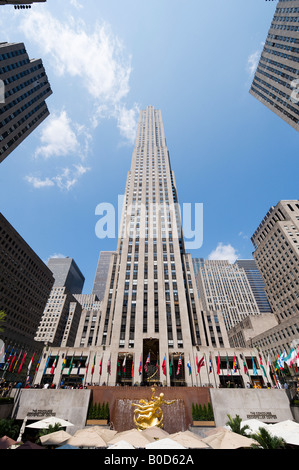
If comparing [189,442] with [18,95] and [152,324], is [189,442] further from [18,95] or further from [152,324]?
[18,95]

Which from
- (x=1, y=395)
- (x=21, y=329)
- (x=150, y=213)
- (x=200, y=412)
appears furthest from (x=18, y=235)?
(x=200, y=412)

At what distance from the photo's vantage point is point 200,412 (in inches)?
1106

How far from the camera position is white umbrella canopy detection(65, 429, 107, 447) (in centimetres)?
1536

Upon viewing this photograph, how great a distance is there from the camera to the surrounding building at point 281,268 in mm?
78750

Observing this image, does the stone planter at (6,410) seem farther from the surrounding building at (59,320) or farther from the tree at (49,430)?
the surrounding building at (59,320)

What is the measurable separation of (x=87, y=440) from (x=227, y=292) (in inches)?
6197

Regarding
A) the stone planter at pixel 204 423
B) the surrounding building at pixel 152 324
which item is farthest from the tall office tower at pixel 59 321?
the stone planter at pixel 204 423

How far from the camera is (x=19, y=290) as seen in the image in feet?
303

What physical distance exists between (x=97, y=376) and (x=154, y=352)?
14.0m

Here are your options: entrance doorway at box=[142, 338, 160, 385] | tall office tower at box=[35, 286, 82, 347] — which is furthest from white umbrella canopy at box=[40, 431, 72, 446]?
tall office tower at box=[35, 286, 82, 347]

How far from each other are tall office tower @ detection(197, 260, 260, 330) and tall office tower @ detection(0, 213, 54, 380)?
107 metres

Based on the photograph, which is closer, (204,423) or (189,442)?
(189,442)

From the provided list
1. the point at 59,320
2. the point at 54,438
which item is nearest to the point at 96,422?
the point at 54,438
